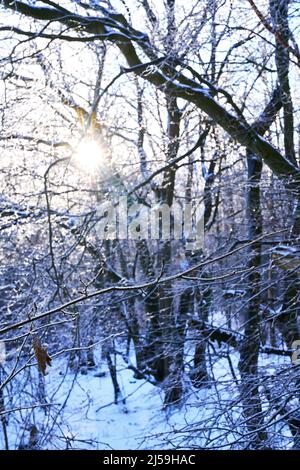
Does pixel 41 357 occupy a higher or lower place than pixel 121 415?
lower

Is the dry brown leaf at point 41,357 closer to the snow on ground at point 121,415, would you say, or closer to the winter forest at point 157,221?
the snow on ground at point 121,415

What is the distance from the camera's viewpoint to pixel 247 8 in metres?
5.30

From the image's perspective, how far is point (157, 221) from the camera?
907 cm

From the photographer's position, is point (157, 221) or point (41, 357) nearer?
point (41, 357)

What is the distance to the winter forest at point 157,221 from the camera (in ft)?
15.9

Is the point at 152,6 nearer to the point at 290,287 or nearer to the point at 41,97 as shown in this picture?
the point at 41,97

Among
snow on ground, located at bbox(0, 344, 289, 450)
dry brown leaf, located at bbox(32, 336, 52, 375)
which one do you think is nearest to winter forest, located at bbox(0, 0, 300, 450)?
snow on ground, located at bbox(0, 344, 289, 450)

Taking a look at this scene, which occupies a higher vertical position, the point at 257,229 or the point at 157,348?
the point at 257,229

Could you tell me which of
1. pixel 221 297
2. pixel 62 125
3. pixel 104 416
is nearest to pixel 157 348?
pixel 221 297

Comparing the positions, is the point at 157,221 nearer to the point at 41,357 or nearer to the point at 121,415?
the point at 121,415

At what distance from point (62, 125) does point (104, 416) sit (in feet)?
19.4

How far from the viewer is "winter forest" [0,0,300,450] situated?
4.84 m

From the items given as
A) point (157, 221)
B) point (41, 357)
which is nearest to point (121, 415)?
point (157, 221)
